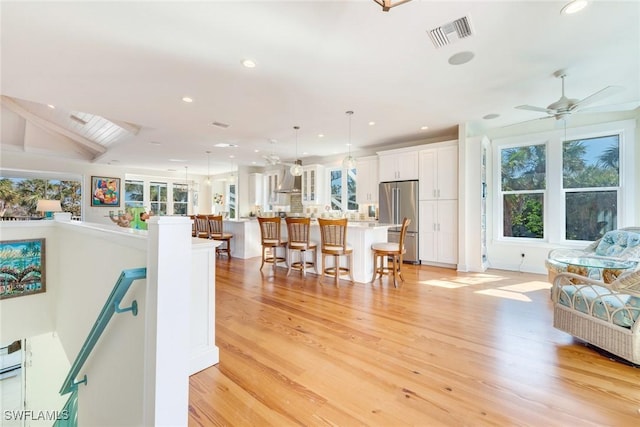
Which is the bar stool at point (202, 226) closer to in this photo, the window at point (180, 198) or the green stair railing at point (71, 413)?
the green stair railing at point (71, 413)

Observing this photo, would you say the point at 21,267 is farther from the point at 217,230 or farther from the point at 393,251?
the point at 393,251

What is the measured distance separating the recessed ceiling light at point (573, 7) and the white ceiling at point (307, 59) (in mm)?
71

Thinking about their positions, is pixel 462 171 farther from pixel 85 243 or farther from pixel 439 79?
pixel 85 243

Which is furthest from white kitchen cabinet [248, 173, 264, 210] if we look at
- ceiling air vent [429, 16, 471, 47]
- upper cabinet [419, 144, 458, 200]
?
ceiling air vent [429, 16, 471, 47]

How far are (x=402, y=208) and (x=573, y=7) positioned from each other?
4.05m

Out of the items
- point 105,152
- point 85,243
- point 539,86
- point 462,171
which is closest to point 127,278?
point 85,243

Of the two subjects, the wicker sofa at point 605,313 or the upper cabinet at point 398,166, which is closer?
the wicker sofa at point 605,313

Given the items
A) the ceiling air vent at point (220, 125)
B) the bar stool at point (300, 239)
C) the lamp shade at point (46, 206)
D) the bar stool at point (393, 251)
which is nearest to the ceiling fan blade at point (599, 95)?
the bar stool at point (393, 251)

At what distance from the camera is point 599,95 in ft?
8.96

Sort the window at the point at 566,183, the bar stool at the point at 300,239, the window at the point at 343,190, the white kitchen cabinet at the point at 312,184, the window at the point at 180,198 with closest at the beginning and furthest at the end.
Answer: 1. the window at the point at 566,183
2. the bar stool at the point at 300,239
3. the window at the point at 343,190
4. the white kitchen cabinet at the point at 312,184
5. the window at the point at 180,198

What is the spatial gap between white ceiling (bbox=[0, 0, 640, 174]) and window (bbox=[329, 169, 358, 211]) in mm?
2524

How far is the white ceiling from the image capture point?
2.05 m

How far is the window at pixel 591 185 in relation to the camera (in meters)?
4.16

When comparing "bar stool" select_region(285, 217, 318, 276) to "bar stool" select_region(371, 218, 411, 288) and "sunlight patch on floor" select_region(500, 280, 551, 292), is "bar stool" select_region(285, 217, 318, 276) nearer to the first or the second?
"bar stool" select_region(371, 218, 411, 288)
